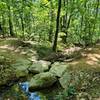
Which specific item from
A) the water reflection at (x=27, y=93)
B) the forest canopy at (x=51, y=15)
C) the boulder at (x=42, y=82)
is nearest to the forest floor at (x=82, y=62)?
the boulder at (x=42, y=82)

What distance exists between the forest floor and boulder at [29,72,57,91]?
3.86 feet

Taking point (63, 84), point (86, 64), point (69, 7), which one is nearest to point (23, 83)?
point (63, 84)

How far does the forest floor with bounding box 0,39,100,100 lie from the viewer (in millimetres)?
8766

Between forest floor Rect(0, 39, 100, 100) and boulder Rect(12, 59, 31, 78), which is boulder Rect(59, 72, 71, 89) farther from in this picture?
boulder Rect(12, 59, 31, 78)

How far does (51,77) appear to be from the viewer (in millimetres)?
9625

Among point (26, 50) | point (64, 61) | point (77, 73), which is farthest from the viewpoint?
point (26, 50)

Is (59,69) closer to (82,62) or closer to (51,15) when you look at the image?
(82,62)

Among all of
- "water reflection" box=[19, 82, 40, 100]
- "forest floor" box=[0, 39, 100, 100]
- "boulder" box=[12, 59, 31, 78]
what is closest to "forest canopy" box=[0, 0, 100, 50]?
"forest floor" box=[0, 39, 100, 100]

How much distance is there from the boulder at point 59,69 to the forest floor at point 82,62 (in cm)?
33

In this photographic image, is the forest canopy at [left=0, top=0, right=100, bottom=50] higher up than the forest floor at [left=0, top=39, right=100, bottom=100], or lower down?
higher up

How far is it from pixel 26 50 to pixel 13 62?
2.80 metres

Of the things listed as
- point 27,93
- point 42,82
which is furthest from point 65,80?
point 27,93

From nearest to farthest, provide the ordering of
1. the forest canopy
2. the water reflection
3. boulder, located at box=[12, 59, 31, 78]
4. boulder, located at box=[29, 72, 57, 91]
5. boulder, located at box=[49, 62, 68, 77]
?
the water reflection → boulder, located at box=[29, 72, 57, 91] → boulder, located at box=[49, 62, 68, 77] → boulder, located at box=[12, 59, 31, 78] → the forest canopy

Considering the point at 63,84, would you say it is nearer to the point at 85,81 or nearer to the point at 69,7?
the point at 85,81
